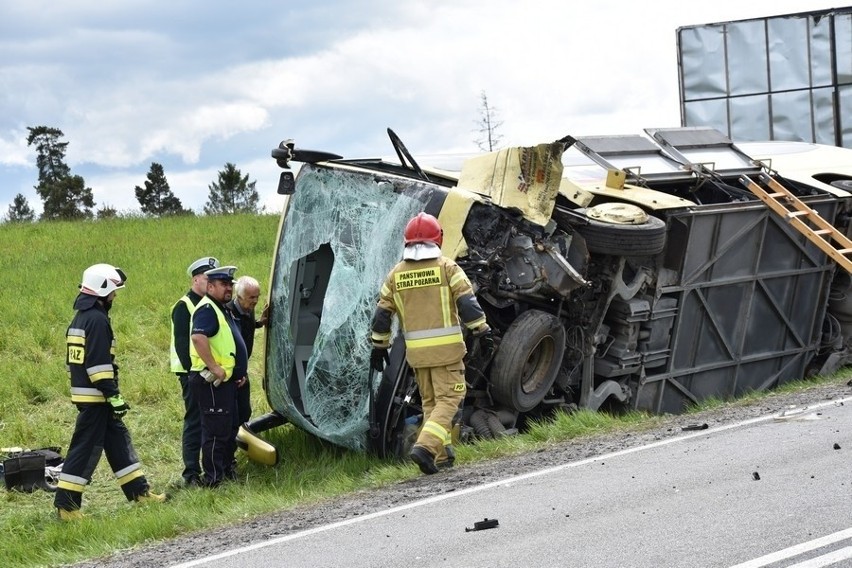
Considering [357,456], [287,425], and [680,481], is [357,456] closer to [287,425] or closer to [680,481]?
[287,425]

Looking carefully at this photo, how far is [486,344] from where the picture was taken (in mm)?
7684

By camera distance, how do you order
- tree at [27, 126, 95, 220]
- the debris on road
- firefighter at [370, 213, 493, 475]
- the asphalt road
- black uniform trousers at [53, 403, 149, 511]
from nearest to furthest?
1. the asphalt road
2. the debris on road
3. firefighter at [370, 213, 493, 475]
4. black uniform trousers at [53, 403, 149, 511]
5. tree at [27, 126, 95, 220]

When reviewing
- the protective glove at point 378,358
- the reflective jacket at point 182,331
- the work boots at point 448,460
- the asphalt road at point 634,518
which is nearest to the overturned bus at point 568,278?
the protective glove at point 378,358

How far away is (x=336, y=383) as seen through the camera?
28.0 ft

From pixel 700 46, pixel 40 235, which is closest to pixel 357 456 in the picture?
pixel 700 46

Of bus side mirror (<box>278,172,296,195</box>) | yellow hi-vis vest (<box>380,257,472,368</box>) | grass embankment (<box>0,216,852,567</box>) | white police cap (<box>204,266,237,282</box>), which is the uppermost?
bus side mirror (<box>278,172,296,195</box>)

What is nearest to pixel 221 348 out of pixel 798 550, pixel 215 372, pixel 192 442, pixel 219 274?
pixel 215 372

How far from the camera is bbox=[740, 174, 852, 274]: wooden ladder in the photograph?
32.9 feet

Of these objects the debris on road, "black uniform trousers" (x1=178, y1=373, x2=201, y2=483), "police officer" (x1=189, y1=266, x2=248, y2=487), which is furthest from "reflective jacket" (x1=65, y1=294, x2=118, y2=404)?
the debris on road

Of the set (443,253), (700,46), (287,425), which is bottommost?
(287,425)

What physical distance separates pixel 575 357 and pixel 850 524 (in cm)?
411

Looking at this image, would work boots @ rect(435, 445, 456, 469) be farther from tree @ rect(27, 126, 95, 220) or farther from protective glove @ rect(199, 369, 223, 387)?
tree @ rect(27, 126, 95, 220)

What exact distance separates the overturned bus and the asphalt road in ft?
5.63

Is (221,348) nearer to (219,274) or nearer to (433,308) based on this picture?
(219,274)
